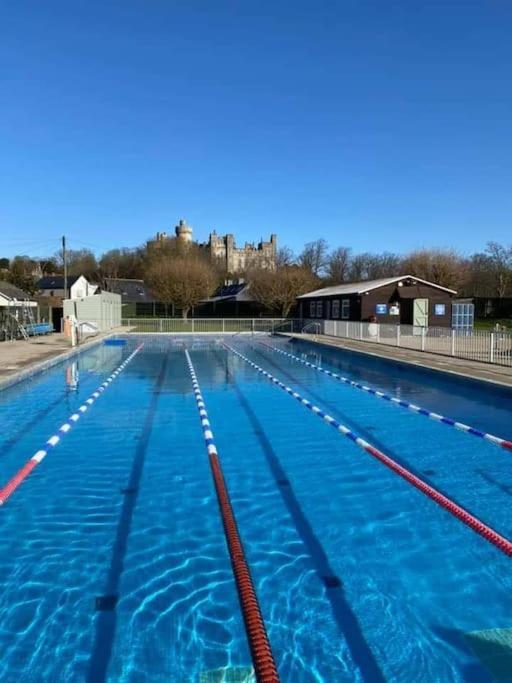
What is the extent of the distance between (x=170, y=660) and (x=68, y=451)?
5.15 metres

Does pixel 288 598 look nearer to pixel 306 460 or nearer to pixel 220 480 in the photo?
pixel 220 480

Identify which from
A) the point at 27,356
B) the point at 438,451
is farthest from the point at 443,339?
the point at 27,356

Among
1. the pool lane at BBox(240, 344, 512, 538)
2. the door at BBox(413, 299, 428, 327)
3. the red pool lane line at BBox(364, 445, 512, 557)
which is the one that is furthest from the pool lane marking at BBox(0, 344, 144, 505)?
the door at BBox(413, 299, 428, 327)

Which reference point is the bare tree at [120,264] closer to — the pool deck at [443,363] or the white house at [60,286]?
the white house at [60,286]

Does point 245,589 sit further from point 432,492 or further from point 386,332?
point 386,332

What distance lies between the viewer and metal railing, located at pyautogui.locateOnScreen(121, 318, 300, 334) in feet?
118

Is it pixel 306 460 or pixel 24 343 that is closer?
pixel 306 460

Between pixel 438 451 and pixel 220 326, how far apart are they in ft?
97.9

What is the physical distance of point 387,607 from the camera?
4.02 metres

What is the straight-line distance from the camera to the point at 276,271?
47969mm

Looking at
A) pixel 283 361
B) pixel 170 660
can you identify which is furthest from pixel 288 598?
pixel 283 361

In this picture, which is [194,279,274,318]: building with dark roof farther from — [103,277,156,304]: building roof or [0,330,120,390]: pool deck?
[0,330,120,390]: pool deck

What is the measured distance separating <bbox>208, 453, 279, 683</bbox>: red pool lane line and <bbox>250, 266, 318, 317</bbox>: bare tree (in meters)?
39.7

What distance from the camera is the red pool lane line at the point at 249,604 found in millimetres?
2674
